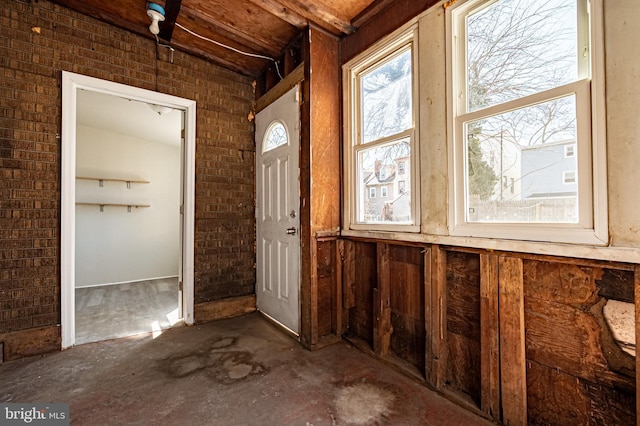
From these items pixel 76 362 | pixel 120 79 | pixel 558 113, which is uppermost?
pixel 120 79

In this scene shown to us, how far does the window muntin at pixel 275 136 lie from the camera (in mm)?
2936

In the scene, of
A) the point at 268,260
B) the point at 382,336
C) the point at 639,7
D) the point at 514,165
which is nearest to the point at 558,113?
the point at 514,165

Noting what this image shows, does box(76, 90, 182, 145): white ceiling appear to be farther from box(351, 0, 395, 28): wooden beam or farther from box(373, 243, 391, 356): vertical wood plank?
box(373, 243, 391, 356): vertical wood plank

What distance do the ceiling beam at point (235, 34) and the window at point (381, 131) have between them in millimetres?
881

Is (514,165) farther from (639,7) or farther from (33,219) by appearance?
(33,219)

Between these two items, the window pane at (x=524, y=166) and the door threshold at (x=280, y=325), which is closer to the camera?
the window pane at (x=524, y=166)

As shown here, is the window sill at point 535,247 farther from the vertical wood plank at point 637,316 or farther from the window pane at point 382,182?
the window pane at point 382,182

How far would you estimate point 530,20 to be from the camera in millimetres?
1530

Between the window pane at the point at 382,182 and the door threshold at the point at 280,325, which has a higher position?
the window pane at the point at 382,182

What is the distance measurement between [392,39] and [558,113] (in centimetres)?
128

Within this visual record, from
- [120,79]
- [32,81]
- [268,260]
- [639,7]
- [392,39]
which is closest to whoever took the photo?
[639,7]

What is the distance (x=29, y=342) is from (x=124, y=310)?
1.18m

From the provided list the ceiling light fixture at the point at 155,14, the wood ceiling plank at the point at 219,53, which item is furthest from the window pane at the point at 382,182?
the ceiling light fixture at the point at 155,14

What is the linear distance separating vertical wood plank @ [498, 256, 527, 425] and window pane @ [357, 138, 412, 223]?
0.72 metres
